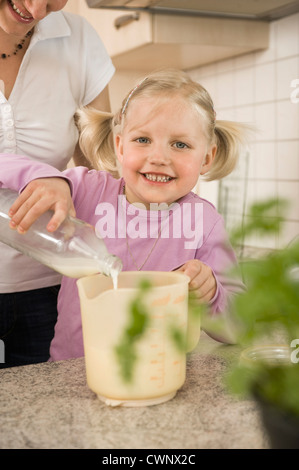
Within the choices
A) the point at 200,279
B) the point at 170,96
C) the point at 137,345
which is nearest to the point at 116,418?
the point at 137,345

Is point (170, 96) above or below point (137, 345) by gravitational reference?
above

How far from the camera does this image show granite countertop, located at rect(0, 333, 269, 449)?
52 centimetres

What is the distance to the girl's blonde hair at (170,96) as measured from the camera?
1035mm

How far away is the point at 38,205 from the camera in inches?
27.6

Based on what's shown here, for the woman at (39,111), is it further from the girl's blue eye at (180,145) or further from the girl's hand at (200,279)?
the girl's hand at (200,279)

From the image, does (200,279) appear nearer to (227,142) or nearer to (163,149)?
(163,149)

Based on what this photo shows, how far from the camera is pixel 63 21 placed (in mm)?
1172

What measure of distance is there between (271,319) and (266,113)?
193 cm

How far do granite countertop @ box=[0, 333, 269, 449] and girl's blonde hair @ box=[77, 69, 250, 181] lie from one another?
1.82ft

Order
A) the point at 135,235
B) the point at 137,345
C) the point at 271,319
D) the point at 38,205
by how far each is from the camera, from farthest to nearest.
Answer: the point at 135,235, the point at 38,205, the point at 137,345, the point at 271,319

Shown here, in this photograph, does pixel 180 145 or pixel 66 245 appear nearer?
pixel 66 245

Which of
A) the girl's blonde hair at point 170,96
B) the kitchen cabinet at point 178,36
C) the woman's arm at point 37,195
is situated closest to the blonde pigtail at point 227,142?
the girl's blonde hair at point 170,96

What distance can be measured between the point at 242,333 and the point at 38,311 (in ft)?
2.74
